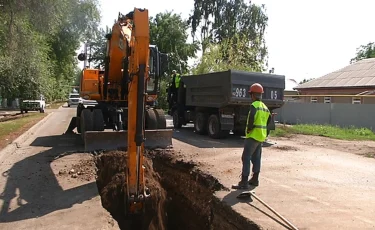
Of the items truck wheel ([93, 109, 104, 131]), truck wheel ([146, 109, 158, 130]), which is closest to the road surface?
truck wheel ([93, 109, 104, 131])

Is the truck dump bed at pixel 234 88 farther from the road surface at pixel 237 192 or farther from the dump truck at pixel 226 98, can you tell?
the road surface at pixel 237 192

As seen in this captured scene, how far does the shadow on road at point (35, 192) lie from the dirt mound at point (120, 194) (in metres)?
0.41

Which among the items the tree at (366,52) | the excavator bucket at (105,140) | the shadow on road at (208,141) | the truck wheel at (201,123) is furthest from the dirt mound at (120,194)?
the tree at (366,52)

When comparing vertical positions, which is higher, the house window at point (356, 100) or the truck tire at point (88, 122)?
the house window at point (356, 100)

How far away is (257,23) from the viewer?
149 ft

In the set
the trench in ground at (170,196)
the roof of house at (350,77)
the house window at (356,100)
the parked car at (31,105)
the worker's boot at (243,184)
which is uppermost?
the roof of house at (350,77)

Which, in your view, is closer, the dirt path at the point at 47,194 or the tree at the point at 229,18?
the dirt path at the point at 47,194

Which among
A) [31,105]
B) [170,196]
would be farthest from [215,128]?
[31,105]

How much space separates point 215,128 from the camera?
1409 centimetres

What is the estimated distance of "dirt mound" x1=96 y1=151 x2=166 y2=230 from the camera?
6972 millimetres

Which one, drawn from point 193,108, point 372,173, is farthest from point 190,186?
point 193,108

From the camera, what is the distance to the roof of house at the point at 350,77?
28027 millimetres

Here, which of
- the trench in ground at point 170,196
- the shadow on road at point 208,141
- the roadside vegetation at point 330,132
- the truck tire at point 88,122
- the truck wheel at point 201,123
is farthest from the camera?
the roadside vegetation at point 330,132

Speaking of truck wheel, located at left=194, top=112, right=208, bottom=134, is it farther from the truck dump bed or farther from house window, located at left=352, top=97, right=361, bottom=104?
house window, located at left=352, top=97, right=361, bottom=104
